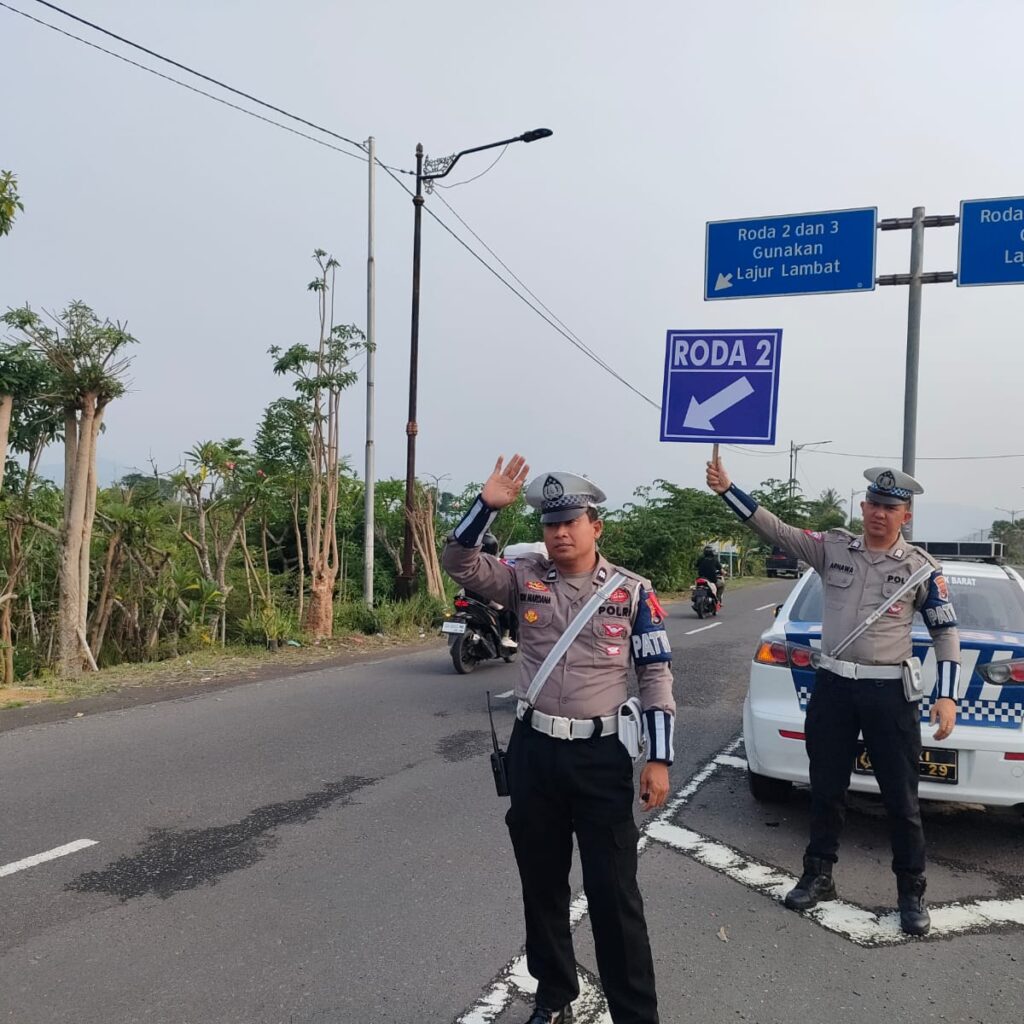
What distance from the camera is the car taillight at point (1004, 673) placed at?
4.51m

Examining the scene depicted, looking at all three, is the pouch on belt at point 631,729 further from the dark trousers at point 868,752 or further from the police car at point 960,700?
the police car at point 960,700

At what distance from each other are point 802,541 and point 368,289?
463 inches

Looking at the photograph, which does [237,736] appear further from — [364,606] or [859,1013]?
[364,606]

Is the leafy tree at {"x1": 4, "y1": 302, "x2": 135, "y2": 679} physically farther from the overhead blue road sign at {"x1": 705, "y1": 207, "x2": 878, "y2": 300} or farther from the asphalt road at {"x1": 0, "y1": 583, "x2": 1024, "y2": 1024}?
the overhead blue road sign at {"x1": 705, "y1": 207, "x2": 878, "y2": 300}

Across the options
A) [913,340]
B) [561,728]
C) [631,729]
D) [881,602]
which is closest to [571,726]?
[561,728]

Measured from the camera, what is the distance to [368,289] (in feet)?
48.7

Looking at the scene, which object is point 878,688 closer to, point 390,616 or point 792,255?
point 792,255

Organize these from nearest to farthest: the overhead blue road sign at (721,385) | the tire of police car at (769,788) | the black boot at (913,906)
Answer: the black boot at (913,906) < the tire of police car at (769,788) < the overhead blue road sign at (721,385)

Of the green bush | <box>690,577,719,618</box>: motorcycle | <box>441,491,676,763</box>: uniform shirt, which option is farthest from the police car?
<box>690,577,719,618</box>: motorcycle

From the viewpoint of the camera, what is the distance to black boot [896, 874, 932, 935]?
376 centimetres

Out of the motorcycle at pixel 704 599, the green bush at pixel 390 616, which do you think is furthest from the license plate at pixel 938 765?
the motorcycle at pixel 704 599

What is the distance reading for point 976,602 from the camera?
5.17m

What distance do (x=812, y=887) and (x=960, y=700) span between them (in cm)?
129

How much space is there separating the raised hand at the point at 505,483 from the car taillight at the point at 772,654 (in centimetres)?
257
